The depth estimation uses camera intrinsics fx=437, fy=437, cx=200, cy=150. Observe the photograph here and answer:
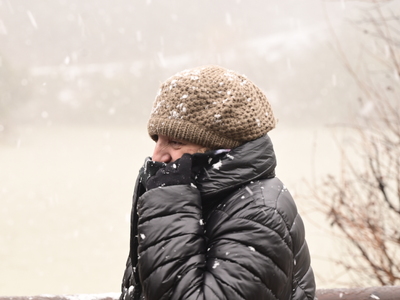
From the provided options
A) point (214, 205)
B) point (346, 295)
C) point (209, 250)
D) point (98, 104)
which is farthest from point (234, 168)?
point (98, 104)

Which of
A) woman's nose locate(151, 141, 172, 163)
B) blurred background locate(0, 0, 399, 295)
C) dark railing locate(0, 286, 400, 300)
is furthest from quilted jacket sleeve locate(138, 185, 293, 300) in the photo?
blurred background locate(0, 0, 399, 295)

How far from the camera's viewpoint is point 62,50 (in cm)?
1595

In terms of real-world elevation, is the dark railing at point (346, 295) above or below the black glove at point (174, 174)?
below

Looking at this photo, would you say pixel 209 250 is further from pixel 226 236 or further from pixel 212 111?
pixel 212 111

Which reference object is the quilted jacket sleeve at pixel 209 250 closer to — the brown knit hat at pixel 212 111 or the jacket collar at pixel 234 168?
the jacket collar at pixel 234 168

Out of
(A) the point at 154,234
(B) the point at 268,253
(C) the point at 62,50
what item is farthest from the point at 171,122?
(C) the point at 62,50

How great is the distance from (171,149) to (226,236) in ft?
1.06

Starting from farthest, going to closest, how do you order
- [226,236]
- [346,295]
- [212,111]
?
[346,295] < [212,111] < [226,236]

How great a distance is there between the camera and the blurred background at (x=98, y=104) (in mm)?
12180

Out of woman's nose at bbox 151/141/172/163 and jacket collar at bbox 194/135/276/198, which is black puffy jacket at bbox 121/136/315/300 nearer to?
jacket collar at bbox 194/135/276/198

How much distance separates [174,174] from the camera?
115cm

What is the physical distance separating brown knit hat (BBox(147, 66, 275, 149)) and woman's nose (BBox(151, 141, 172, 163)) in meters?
0.05

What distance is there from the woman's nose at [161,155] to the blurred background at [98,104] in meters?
10.0

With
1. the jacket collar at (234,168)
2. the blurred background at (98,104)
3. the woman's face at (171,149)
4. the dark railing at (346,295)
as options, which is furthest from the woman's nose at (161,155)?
the blurred background at (98,104)
